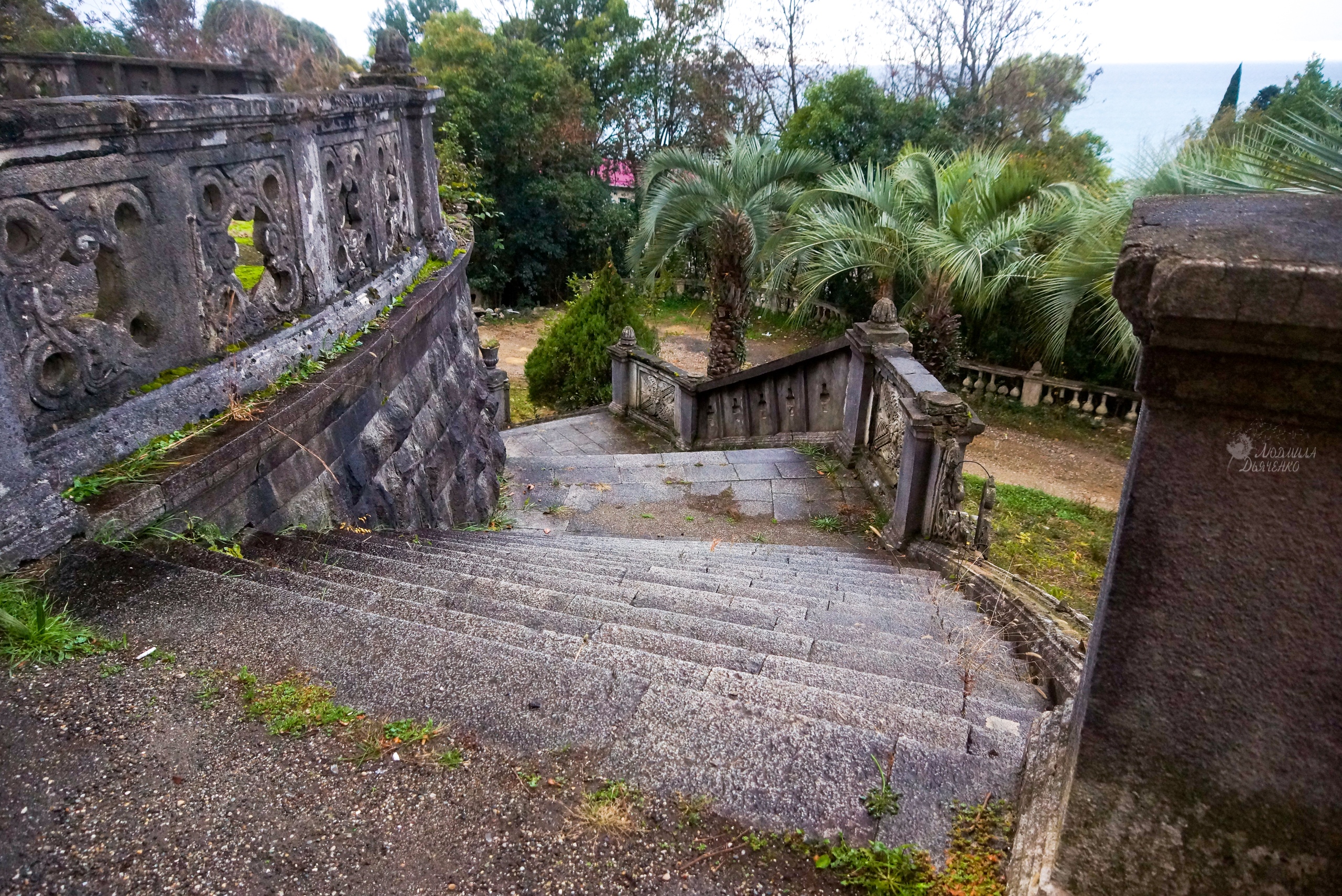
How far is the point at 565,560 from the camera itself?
4.39 m

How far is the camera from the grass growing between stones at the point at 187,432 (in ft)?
9.29

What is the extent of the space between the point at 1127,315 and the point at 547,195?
22855mm

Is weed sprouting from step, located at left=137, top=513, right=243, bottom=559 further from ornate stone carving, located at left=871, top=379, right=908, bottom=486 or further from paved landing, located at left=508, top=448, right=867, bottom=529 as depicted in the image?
ornate stone carving, located at left=871, top=379, right=908, bottom=486

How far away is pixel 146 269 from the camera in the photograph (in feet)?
10.1

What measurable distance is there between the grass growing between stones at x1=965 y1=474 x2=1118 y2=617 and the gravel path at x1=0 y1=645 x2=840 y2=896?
4880mm

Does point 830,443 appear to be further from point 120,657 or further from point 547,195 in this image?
point 547,195

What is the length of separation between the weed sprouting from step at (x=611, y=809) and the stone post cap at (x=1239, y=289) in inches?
53.9

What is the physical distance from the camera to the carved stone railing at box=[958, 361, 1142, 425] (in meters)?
11.8

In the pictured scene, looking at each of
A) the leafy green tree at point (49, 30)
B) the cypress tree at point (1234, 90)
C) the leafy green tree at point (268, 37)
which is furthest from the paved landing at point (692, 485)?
the cypress tree at point (1234, 90)

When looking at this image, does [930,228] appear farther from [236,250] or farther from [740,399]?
[236,250]

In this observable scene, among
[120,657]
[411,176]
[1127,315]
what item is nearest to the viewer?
[1127,315]

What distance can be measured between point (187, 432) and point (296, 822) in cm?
210

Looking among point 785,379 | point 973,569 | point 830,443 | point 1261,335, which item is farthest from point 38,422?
point 785,379

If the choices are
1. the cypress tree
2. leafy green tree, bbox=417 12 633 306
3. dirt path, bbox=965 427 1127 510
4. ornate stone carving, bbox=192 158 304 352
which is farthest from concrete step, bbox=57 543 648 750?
the cypress tree
